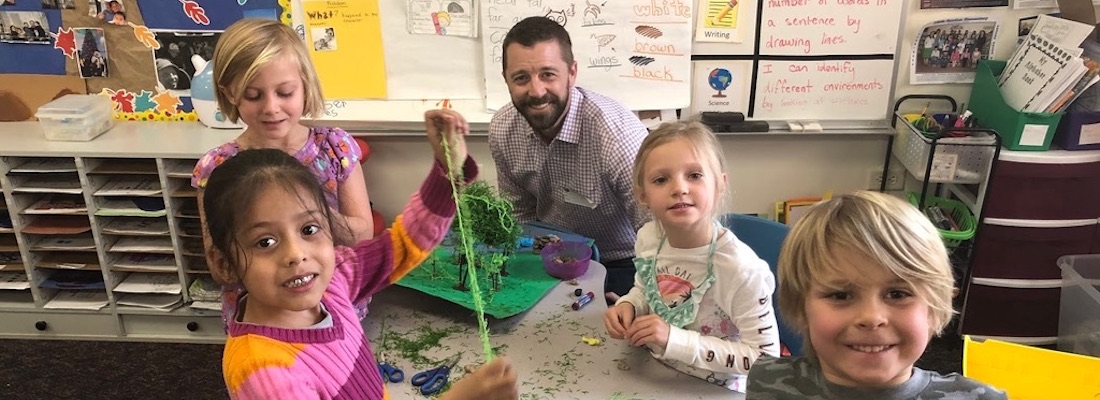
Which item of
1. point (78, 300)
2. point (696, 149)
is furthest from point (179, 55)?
point (696, 149)

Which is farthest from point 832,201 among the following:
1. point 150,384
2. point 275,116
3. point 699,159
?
point 150,384

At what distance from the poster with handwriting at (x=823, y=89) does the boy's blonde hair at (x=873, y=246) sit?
6.04 ft

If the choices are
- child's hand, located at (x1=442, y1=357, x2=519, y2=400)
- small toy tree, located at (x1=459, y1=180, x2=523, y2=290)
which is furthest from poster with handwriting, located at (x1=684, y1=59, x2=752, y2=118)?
child's hand, located at (x1=442, y1=357, x2=519, y2=400)

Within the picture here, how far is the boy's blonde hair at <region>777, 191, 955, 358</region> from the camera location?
3.57ft

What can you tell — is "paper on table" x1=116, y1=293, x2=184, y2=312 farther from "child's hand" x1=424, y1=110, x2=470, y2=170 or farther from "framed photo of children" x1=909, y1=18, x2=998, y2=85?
"framed photo of children" x1=909, y1=18, x2=998, y2=85

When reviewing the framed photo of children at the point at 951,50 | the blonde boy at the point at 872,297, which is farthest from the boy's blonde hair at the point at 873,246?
the framed photo of children at the point at 951,50

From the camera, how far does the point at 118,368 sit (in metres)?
2.89

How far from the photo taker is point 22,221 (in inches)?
116

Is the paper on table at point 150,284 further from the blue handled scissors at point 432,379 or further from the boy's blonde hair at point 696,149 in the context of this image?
the boy's blonde hair at point 696,149

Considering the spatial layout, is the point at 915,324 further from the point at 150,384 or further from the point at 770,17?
the point at 150,384

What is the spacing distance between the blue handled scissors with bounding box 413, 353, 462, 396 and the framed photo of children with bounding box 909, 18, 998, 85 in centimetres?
220

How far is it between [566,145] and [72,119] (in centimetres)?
182

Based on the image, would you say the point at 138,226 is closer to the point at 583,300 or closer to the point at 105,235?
the point at 105,235

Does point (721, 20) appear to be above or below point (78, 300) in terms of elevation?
above
